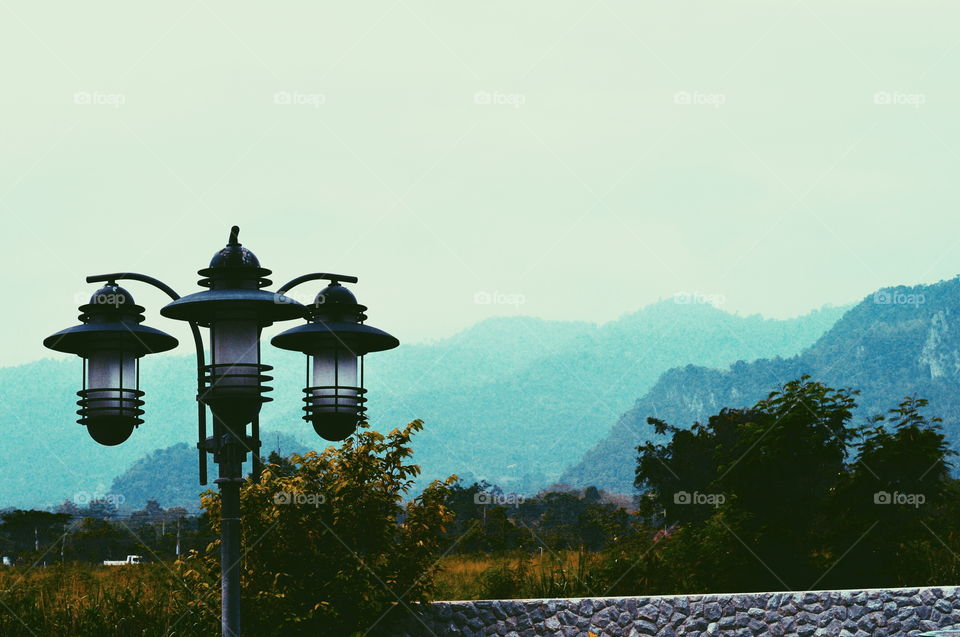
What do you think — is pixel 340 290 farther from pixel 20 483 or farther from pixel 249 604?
pixel 20 483

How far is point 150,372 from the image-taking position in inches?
7175

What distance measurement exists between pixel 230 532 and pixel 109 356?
52.4 inches

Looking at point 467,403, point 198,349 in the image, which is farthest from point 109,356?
point 467,403

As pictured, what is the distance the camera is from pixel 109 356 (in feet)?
19.3

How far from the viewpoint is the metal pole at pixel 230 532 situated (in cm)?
533

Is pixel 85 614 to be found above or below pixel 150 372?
below

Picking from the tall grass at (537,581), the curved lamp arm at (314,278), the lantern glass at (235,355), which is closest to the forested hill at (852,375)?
the tall grass at (537,581)

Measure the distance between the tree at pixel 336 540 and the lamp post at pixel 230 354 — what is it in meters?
4.32

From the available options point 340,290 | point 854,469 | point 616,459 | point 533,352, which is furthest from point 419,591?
point 533,352

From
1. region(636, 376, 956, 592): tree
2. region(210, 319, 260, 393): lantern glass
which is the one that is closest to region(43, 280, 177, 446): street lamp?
region(210, 319, 260, 393): lantern glass

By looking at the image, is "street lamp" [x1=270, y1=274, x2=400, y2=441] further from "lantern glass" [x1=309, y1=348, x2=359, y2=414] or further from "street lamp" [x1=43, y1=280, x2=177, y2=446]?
"street lamp" [x1=43, y1=280, x2=177, y2=446]

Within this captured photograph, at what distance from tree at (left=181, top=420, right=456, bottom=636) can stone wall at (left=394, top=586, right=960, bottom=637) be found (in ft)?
2.93

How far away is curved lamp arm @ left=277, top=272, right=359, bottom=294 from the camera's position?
18.9 feet

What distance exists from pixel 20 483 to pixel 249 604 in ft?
476
